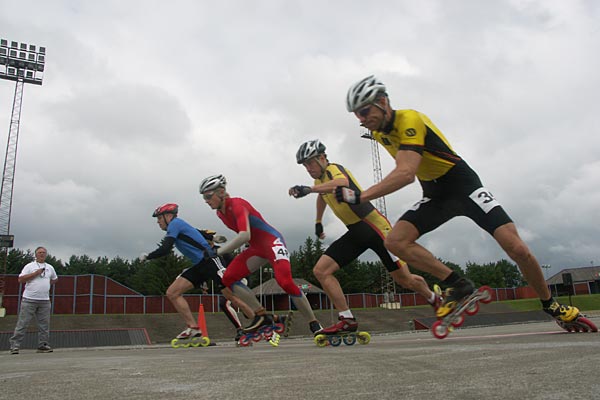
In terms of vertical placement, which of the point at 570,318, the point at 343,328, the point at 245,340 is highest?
the point at 570,318

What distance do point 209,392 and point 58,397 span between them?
26.0 inches

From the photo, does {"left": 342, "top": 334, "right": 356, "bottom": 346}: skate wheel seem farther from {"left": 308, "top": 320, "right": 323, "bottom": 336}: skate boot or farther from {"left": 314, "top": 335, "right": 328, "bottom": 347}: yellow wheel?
{"left": 308, "top": 320, "right": 323, "bottom": 336}: skate boot

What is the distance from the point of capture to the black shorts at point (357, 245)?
6.29 m

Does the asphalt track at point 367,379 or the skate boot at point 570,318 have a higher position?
the skate boot at point 570,318

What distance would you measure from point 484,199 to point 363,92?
1.52m

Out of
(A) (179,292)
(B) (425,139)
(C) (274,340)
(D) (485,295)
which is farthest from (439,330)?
(A) (179,292)

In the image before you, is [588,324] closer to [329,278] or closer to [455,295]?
[455,295]

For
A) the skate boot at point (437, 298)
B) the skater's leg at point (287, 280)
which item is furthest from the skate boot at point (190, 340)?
the skate boot at point (437, 298)

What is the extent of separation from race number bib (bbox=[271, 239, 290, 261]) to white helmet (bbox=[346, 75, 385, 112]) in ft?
8.91

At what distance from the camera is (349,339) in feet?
20.6

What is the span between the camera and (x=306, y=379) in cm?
230

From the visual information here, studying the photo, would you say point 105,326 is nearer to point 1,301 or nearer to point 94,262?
point 1,301

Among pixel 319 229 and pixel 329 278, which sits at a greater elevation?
pixel 319 229

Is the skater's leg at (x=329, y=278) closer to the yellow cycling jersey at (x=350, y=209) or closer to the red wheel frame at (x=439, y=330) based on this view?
the yellow cycling jersey at (x=350, y=209)
